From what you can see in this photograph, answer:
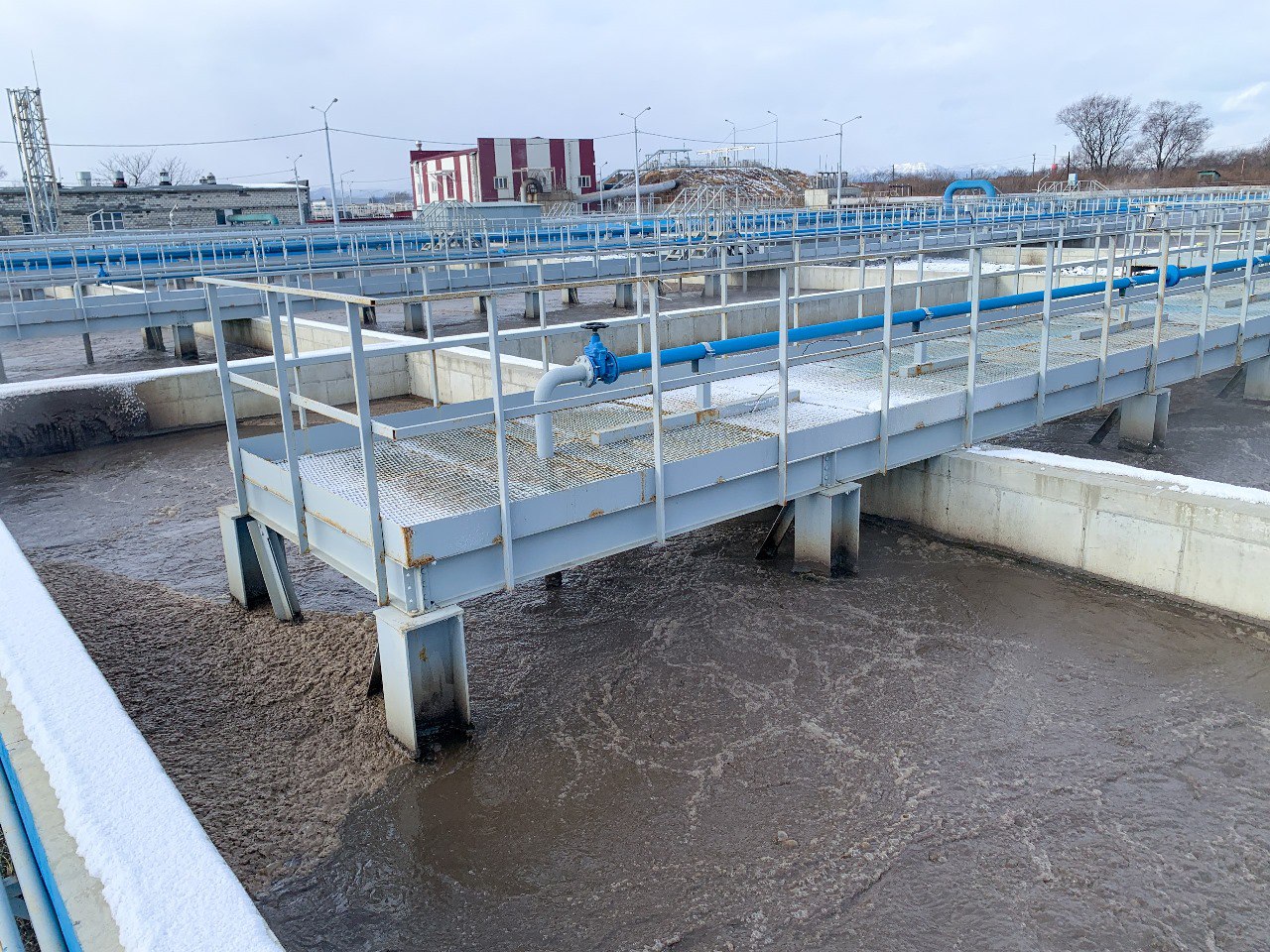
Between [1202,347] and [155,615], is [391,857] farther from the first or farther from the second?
[1202,347]

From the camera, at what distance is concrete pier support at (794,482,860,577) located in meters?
7.71

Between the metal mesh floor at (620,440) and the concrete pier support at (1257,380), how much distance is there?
280 cm

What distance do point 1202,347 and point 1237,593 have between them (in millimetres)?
4351

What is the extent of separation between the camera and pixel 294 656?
680 cm

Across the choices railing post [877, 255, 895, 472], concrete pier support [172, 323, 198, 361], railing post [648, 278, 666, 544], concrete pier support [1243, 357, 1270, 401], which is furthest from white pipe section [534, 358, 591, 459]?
concrete pier support [172, 323, 198, 361]

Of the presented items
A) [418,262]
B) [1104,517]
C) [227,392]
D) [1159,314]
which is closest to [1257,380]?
[1159,314]

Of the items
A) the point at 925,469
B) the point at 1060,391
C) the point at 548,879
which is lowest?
the point at 548,879

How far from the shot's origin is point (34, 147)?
3334 centimetres

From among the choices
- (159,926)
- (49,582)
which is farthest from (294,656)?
(159,926)

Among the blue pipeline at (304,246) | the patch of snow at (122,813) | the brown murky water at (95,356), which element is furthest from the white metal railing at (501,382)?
the brown murky water at (95,356)

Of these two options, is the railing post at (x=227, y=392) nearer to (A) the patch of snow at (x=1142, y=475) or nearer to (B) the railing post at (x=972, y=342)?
(B) the railing post at (x=972, y=342)

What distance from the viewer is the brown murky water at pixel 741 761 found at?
4.46 meters

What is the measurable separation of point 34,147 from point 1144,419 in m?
35.8

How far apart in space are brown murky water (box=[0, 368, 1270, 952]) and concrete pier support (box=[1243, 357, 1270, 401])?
6.61 meters
